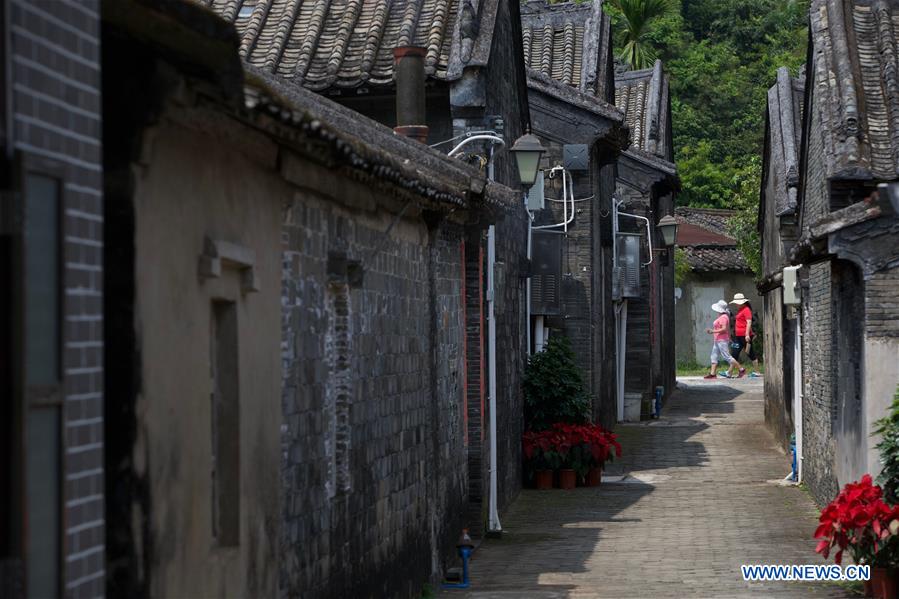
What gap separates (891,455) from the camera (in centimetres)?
1182

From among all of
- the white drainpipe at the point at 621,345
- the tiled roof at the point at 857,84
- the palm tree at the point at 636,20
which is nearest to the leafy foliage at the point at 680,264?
the palm tree at the point at 636,20

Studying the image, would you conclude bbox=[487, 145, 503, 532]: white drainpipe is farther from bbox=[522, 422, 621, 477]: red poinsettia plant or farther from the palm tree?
the palm tree

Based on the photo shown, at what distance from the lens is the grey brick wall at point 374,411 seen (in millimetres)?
8719

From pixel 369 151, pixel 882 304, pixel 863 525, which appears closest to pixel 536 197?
pixel 882 304

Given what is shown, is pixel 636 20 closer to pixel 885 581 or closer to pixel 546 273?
pixel 546 273

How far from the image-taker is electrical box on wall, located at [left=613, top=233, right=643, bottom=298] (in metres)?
29.7

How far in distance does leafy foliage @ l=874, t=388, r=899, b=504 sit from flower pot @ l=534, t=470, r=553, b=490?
8.52 metres

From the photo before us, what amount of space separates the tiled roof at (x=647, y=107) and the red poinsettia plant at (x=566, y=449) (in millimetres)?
15036

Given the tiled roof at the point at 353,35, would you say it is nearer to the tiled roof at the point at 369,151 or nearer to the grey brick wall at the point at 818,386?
the tiled roof at the point at 369,151

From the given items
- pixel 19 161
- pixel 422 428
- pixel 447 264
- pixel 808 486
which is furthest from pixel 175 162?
pixel 808 486

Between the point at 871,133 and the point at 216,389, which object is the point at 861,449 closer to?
the point at 871,133

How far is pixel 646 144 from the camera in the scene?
35.2 metres

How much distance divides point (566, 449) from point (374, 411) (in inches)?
385

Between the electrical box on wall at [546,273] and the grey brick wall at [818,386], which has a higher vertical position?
the electrical box on wall at [546,273]
